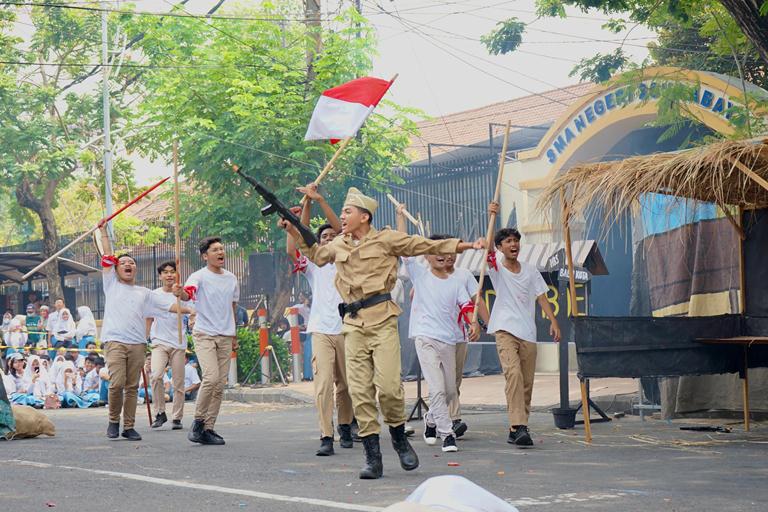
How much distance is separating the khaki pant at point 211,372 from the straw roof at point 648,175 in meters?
3.40

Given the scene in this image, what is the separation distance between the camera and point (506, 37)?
2164 cm

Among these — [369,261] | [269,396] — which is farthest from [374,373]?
[269,396]

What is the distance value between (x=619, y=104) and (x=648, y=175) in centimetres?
972

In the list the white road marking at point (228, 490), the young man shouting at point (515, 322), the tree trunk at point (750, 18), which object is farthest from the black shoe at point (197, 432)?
the tree trunk at point (750, 18)

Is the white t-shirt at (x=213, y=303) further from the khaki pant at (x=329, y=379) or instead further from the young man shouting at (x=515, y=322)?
the young man shouting at (x=515, y=322)

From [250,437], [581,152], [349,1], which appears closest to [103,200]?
[349,1]

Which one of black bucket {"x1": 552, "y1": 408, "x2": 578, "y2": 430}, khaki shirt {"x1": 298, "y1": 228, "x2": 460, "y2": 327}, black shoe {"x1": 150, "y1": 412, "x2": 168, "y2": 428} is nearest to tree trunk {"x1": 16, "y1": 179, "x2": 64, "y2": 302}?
black shoe {"x1": 150, "y1": 412, "x2": 168, "y2": 428}

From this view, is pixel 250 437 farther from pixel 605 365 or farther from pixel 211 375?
pixel 605 365

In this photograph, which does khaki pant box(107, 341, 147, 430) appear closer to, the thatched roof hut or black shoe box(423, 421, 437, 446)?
black shoe box(423, 421, 437, 446)

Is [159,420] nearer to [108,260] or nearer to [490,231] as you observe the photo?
[108,260]

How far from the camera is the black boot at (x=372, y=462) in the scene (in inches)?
321

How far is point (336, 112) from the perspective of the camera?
437 inches

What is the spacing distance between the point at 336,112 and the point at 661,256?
4.31m

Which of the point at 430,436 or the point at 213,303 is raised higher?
the point at 213,303
